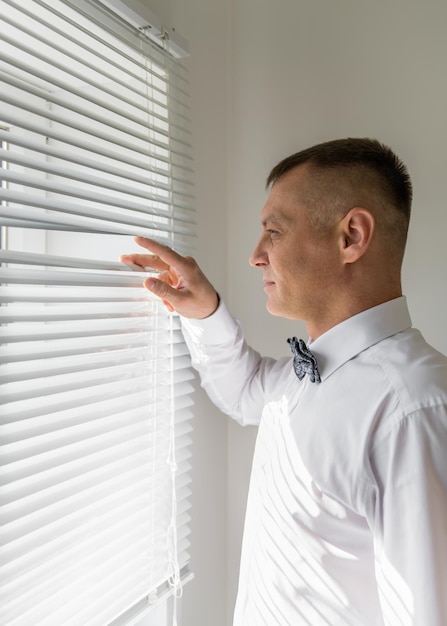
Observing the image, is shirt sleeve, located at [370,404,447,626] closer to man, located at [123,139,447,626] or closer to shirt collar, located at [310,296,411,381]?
man, located at [123,139,447,626]

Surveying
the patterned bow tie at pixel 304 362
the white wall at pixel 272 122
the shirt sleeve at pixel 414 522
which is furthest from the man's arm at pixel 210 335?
the shirt sleeve at pixel 414 522

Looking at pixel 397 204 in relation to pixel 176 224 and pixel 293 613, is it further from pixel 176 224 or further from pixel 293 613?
pixel 293 613

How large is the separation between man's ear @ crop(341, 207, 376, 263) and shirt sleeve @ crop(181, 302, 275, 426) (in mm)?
389

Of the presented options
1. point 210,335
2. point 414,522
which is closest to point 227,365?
point 210,335

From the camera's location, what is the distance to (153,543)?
4.16ft

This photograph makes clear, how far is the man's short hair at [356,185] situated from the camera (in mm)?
1128

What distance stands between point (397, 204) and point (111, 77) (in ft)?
2.19

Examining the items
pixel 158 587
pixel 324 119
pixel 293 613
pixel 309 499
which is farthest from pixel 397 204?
pixel 158 587

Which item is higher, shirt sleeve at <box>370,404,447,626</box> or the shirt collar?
the shirt collar

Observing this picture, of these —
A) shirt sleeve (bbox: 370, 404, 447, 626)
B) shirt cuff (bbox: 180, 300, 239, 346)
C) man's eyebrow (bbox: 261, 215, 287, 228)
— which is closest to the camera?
shirt sleeve (bbox: 370, 404, 447, 626)

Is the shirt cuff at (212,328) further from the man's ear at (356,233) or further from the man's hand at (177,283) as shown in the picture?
the man's ear at (356,233)

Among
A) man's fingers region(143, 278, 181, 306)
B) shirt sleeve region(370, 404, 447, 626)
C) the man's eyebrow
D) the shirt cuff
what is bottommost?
shirt sleeve region(370, 404, 447, 626)

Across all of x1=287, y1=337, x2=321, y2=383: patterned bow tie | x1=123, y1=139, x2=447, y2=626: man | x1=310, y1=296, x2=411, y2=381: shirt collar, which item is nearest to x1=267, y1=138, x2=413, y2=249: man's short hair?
x1=123, y1=139, x2=447, y2=626: man

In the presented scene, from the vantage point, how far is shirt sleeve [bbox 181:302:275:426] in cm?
138
